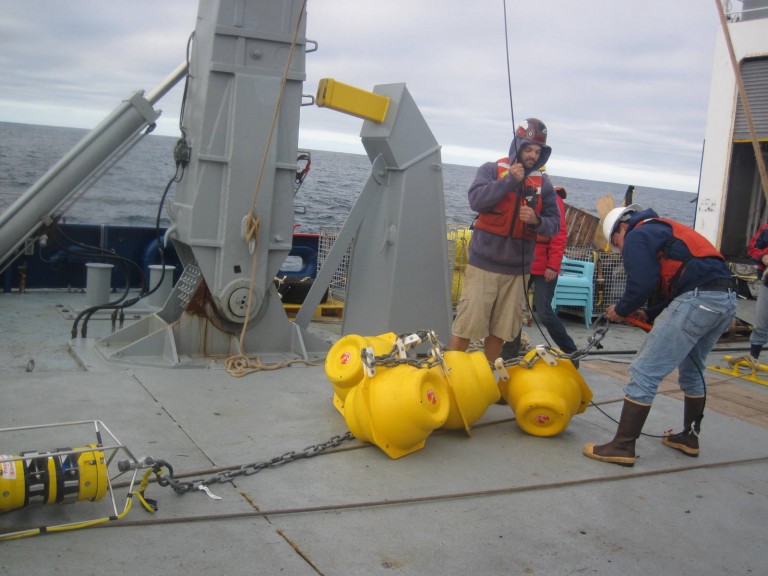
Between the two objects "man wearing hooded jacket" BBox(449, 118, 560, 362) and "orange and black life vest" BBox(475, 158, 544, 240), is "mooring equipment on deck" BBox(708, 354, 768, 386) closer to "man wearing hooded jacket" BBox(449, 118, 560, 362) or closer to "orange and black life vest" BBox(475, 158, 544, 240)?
"man wearing hooded jacket" BBox(449, 118, 560, 362)

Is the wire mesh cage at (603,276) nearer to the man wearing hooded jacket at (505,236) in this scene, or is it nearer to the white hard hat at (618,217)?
the man wearing hooded jacket at (505,236)

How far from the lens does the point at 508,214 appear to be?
19.5ft

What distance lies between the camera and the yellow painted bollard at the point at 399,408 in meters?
4.39

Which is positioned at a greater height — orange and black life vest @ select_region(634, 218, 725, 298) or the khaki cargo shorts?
orange and black life vest @ select_region(634, 218, 725, 298)

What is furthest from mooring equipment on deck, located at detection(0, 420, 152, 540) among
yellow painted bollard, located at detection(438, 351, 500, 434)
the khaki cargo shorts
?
the khaki cargo shorts

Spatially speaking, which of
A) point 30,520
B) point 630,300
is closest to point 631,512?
point 630,300

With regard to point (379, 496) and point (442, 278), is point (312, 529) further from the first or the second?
point (442, 278)

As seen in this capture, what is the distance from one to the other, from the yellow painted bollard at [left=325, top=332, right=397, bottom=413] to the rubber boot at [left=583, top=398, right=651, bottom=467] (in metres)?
1.48

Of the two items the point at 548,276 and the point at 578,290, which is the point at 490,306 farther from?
the point at 578,290

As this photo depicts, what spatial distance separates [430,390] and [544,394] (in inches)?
36.5

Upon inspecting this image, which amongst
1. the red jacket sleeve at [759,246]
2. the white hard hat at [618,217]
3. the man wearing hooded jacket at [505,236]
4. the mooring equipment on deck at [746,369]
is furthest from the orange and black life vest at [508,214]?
the red jacket sleeve at [759,246]

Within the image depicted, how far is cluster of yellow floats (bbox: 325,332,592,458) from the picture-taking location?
4438 mm

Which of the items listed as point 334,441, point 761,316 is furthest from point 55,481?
point 761,316

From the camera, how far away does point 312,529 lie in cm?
358
